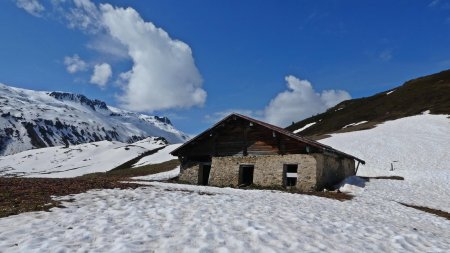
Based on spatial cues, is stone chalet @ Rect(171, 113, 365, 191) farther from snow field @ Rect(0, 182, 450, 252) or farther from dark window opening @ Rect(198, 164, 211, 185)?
snow field @ Rect(0, 182, 450, 252)

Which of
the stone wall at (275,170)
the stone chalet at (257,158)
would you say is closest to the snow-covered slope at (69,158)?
the stone chalet at (257,158)

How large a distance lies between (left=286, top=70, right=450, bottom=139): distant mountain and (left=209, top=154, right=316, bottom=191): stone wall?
1762 inches

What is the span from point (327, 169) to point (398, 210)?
35.2 ft

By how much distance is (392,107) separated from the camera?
300 feet

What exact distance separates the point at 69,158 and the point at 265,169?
106327 millimetres

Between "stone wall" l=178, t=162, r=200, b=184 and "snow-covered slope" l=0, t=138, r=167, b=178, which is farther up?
"snow-covered slope" l=0, t=138, r=167, b=178

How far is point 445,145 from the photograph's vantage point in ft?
170

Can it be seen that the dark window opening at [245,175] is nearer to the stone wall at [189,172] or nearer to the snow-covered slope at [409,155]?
the stone wall at [189,172]

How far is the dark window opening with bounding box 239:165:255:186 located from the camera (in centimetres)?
3283

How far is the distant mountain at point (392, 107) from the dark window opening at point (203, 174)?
140ft

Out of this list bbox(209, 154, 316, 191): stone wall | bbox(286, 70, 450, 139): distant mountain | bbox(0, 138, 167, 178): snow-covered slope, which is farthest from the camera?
bbox(0, 138, 167, 178): snow-covered slope

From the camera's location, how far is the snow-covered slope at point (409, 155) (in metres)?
29.8

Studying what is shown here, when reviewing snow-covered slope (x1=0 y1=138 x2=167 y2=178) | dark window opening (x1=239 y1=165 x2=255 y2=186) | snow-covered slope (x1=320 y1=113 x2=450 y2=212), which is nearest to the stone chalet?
dark window opening (x1=239 y1=165 x2=255 y2=186)

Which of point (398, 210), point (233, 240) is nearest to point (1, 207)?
point (233, 240)
